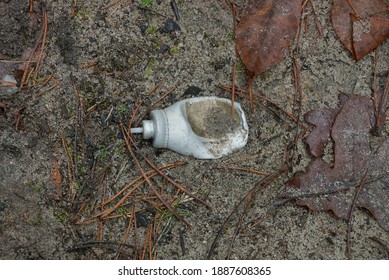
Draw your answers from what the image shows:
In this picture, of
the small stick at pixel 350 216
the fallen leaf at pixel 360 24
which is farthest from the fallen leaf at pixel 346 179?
the fallen leaf at pixel 360 24

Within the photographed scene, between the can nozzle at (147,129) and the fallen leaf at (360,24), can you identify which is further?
the fallen leaf at (360,24)

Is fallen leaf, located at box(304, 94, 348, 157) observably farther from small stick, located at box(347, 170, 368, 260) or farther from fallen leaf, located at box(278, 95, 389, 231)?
small stick, located at box(347, 170, 368, 260)

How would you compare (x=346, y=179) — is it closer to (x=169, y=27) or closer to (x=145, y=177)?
(x=145, y=177)

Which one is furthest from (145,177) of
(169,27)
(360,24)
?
(360,24)

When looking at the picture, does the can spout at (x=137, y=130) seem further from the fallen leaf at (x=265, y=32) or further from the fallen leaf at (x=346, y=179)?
the fallen leaf at (x=346, y=179)

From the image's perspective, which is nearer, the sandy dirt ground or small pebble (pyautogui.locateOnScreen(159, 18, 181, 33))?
the sandy dirt ground

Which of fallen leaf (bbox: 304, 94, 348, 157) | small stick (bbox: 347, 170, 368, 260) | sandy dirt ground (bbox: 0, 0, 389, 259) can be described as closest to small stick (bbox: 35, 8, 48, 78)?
sandy dirt ground (bbox: 0, 0, 389, 259)
